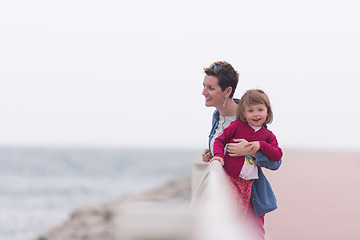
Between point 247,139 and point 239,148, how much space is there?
0.11 metres

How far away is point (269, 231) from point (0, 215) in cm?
2015

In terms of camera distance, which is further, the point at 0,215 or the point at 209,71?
the point at 0,215

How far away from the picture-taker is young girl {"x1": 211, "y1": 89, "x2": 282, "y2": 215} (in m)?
3.06

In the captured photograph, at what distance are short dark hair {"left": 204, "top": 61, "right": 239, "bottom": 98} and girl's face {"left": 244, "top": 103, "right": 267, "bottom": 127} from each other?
31 centimetres

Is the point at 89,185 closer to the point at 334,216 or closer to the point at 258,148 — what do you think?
the point at 334,216

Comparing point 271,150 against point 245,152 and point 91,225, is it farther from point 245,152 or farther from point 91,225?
point 91,225

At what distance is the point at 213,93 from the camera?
333 cm

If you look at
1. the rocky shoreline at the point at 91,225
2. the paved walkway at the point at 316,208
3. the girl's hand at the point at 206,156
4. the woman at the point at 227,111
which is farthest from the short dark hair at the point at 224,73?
the rocky shoreline at the point at 91,225

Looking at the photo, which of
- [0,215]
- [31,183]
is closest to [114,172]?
[31,183]

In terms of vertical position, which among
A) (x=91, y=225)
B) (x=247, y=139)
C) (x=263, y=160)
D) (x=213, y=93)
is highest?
(x=213, y=93)

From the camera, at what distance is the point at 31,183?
141ft

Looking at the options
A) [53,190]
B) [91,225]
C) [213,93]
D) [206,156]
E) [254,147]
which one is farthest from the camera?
[53,190]

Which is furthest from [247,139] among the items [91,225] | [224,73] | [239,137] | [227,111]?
[91,225]

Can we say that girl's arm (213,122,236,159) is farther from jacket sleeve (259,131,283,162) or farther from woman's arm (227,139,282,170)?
jacket sleeve (259,131,283,162)
